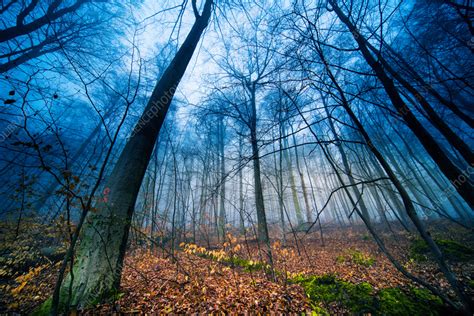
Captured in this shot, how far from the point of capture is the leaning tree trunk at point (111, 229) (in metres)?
2.28

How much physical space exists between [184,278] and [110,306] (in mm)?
1679

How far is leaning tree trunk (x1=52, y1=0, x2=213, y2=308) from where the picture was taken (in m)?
2.28

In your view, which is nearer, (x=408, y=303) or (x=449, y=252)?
(x=408, y=303)

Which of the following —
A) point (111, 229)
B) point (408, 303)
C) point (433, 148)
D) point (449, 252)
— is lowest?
point (408, 303)

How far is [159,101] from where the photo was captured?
331 centimetres

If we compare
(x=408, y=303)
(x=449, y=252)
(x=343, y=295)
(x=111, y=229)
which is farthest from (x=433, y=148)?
(x=449, y=252)

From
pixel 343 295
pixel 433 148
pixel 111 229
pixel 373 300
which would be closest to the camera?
pixel 433 148

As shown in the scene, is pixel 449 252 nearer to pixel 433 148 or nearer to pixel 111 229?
pixel 433 148

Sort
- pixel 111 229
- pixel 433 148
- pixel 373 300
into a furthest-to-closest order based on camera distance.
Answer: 1. pixel 373 300
2. pixel 111 229
3. pixel 433 148

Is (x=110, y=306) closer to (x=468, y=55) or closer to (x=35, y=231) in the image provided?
(x=35, y=231)

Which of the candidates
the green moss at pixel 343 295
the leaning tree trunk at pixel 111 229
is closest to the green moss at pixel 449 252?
the green moss at pixel 343 295

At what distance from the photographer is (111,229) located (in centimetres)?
250

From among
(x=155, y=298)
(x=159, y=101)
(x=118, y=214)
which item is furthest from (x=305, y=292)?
(x=159, y=101)

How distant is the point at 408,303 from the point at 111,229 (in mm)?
4801
